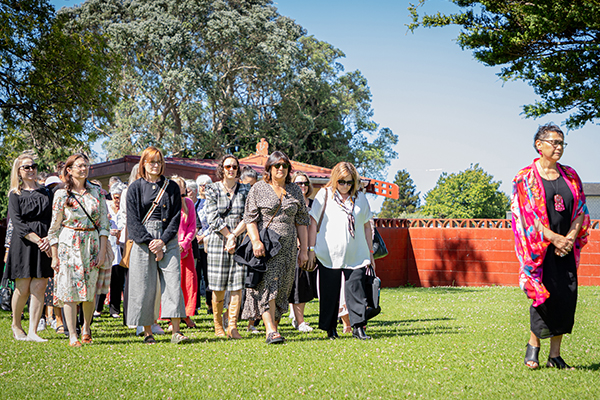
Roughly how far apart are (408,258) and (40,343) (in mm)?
12111

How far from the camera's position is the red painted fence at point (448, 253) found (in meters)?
16.3

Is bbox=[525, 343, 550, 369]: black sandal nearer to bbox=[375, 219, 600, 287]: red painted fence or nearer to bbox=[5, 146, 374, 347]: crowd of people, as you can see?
bbox=[5, 146, 374, 347]: crowd of people

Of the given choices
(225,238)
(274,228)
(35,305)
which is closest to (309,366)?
(274,228)

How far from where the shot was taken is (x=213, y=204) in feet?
23.6

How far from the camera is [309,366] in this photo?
5.17 metres

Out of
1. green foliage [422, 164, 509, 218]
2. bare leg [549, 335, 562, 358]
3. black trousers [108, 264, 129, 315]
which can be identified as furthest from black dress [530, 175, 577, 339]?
green foliage [422, 164, 509, 218]

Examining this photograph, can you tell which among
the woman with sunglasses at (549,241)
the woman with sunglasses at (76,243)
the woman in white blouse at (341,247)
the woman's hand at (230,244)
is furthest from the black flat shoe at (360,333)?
the woman with sunglasses at (76,243)

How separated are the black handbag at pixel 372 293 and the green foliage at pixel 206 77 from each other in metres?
23.4

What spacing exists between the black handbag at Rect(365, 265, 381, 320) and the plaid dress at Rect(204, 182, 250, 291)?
149 cm

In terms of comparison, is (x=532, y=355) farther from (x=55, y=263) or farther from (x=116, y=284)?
(x=116, y=284)

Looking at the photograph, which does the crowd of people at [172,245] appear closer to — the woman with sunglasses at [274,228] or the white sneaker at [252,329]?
the woman with sunglasses at [274,228]

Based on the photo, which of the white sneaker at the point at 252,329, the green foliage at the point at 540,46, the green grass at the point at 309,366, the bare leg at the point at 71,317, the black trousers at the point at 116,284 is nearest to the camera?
the green grass at the point at 309,366

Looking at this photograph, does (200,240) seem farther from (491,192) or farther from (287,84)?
(491,192)

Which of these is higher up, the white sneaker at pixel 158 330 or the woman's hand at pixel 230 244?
the woman's hand at pixel 230 244
